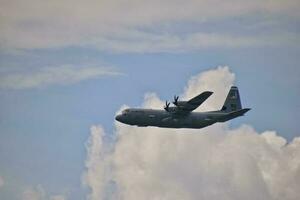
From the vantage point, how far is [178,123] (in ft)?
333

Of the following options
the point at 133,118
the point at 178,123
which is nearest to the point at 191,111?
the point at 178,123

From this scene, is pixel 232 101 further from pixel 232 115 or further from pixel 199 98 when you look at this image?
pixel 199 98

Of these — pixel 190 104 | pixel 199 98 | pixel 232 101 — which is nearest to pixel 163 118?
pixel 190 104

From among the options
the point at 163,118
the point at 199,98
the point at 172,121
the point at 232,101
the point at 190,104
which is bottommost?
the point at 172,121

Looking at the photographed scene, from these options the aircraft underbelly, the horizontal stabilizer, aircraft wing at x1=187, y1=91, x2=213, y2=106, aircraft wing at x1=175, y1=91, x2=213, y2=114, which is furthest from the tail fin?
aircraft wing at x1=187, y1=91, x2=213, y2=106

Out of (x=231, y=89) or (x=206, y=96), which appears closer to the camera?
(x=206, y=96)

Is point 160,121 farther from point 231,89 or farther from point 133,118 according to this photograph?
point 231,89

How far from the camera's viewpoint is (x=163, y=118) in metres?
101

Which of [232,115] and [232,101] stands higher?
[232,101]

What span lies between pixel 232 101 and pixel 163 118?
17.8 metres

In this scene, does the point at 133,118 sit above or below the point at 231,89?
Answer: below

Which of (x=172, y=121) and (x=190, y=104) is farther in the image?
(x=172, y=121)

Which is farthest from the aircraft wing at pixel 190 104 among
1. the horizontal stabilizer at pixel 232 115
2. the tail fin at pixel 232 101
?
the tail fin at pixel 232 101

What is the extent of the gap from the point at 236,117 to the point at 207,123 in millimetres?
5651
